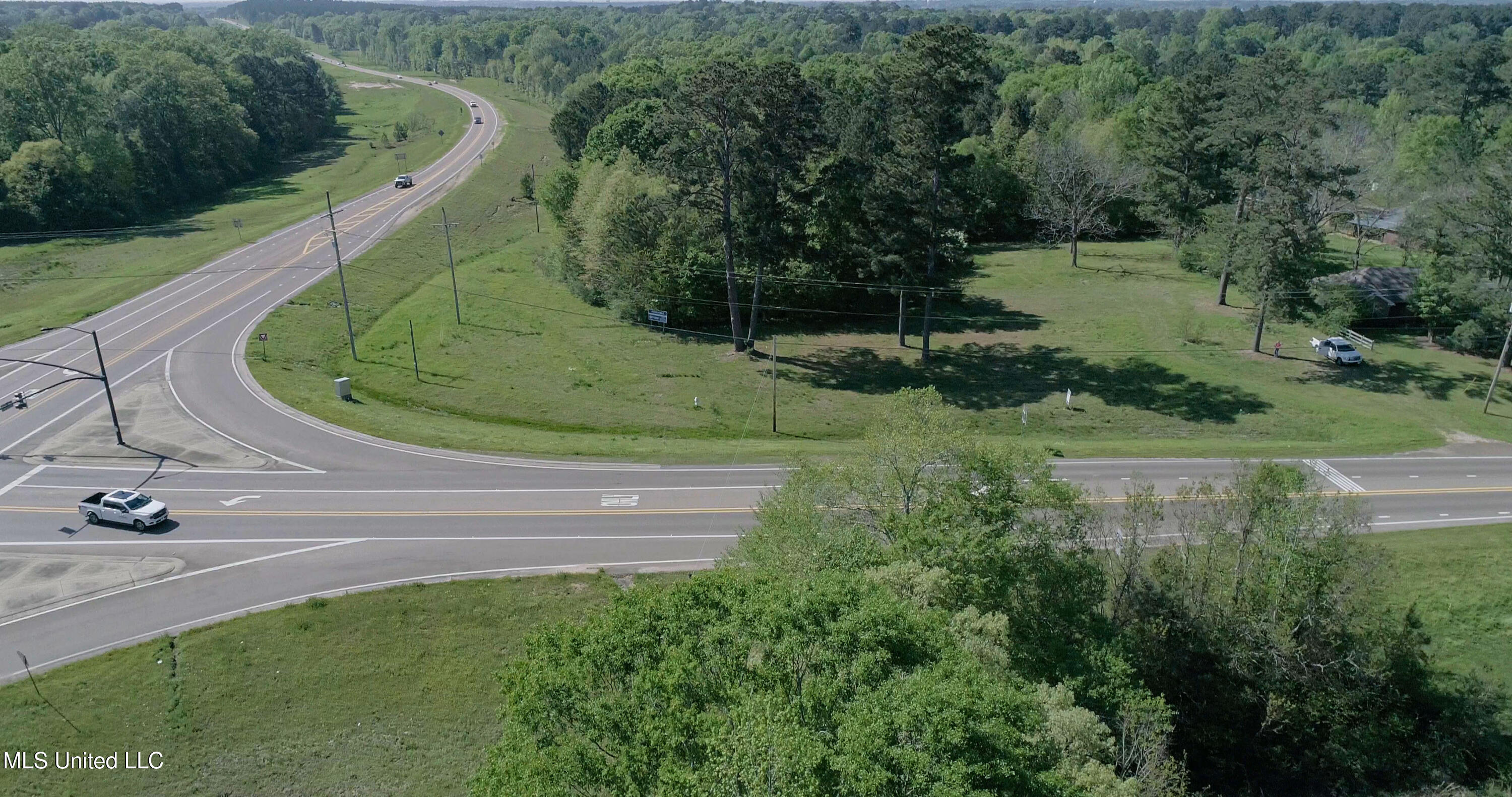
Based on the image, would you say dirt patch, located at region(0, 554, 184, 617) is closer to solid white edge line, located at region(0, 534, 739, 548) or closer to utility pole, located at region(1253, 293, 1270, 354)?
solid white edge line, located at region(0, 534, 739, 548)

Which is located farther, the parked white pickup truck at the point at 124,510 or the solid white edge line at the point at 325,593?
the parked white pickup truck at the point at 124,510

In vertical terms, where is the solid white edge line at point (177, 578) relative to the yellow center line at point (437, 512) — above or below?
below

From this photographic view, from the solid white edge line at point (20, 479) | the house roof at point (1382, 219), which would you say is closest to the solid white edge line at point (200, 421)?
the solid white edge line at point (20, 479)

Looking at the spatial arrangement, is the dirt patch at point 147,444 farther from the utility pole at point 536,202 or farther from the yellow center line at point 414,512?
the utility pole at point 536,202

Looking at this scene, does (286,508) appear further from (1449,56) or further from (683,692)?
(1449,56)

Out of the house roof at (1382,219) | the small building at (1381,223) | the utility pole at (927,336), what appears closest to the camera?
the utility pole at (927,336)

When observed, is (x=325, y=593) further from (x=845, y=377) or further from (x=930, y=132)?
(x=930, y=132)

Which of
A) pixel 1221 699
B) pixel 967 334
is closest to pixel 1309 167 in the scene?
pixel 967 334
